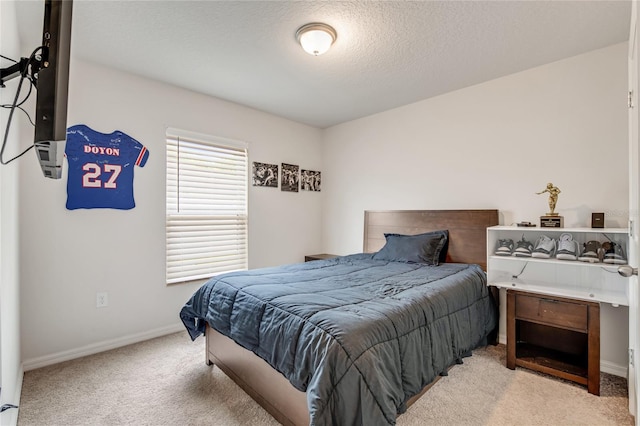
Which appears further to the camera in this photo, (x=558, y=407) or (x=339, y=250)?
(x=339, y=250)

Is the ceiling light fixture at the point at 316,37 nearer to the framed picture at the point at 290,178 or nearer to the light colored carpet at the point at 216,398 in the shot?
the framed picture at the point at 290,178

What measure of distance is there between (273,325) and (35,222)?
2190 mm

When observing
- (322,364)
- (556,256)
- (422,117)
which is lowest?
(322,364)

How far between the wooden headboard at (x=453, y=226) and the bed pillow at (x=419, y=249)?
0.11m

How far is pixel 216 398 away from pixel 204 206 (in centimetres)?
199

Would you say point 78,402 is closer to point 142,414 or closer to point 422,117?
point 142,414

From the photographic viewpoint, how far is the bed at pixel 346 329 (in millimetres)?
1305

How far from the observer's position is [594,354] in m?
2.02

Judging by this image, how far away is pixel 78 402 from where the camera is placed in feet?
6.35

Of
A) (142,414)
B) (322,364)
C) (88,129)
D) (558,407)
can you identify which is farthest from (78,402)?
(558,407)

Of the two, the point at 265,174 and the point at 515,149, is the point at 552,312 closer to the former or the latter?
the point at 515,149

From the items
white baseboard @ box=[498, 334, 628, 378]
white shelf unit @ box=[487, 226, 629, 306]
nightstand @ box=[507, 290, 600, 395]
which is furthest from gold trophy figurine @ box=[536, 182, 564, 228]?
white baseboard @ box=[498, 334, 628, 378]

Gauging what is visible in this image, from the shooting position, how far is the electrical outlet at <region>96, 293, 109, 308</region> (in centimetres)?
268

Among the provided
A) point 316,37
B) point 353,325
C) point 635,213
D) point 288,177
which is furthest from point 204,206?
point 635,213
